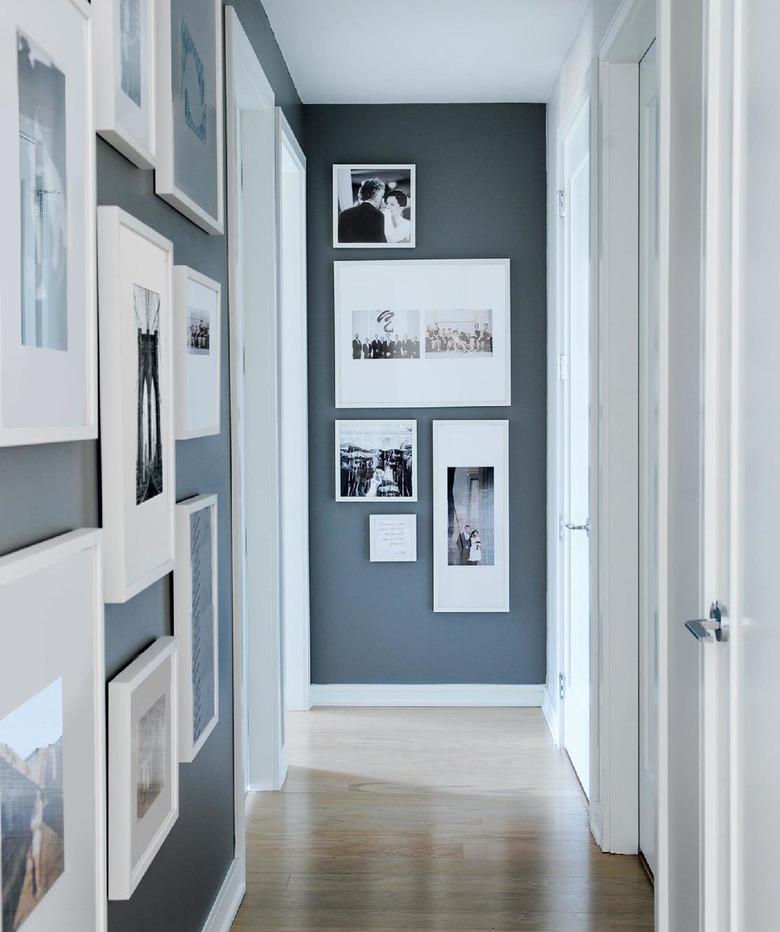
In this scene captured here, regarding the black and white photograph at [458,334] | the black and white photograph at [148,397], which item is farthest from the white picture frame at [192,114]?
the black and white photograph at [458,334]

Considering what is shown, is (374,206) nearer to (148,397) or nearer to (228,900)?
(148,397)

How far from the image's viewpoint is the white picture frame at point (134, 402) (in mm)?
1477

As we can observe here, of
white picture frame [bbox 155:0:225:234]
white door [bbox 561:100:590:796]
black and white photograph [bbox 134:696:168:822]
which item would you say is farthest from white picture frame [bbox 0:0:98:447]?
white door [bbox 561:100:590:796]

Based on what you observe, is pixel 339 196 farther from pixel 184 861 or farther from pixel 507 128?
pixel 184 861

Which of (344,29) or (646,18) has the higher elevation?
(344,29)

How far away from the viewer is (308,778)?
3.44 meters

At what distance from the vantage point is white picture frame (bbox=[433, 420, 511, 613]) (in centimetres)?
422

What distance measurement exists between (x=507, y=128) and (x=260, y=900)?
3171 mm

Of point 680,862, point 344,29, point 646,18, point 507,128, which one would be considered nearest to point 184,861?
point 680,862

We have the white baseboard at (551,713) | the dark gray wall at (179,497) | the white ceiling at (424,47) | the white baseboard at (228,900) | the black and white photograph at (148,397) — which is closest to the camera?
the dark gray wall at (179,497)

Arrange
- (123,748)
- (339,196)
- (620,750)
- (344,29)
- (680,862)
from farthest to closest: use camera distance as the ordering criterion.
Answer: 1. (339,196)
2. (344,29)
3. (620,750)
4. (680,862)
5. (123,748)

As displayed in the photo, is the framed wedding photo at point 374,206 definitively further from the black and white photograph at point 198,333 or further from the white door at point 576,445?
→ the black and white photograph at point 198,333

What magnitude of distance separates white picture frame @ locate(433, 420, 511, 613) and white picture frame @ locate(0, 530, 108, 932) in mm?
2872

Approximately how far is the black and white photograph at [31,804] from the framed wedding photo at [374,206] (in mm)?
3205
